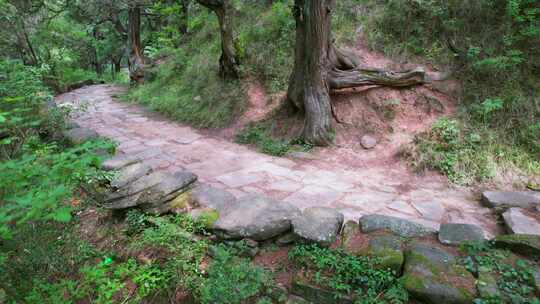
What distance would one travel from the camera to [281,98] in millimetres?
5758

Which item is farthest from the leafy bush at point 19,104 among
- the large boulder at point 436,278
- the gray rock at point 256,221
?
the large boulder at point 436,278

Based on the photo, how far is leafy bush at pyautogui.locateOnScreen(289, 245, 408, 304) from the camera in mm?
1825

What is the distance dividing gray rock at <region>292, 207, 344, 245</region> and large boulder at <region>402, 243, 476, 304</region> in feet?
1.77

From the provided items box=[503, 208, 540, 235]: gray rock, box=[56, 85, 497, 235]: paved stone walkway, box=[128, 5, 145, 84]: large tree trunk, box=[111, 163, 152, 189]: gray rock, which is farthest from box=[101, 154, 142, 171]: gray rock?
box=[128, 5, 145, 84]: large tree trunk

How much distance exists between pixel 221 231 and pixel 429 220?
195 cm

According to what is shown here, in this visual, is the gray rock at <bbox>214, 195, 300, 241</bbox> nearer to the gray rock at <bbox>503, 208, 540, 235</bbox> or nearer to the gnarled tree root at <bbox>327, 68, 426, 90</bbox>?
the gray rock at <bbox>503, 208, 540, 235</bbox>

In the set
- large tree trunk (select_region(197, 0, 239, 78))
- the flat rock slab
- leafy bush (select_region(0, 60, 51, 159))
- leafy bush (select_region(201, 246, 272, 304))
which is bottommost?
leafy bush (select_region(201, 246, 272, 304))

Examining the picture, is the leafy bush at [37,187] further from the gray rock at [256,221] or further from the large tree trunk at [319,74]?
the large tree trunk at [319,74]

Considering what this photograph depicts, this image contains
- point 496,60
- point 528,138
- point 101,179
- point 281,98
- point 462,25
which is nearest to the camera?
point 101,179

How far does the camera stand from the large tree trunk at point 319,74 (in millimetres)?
4727

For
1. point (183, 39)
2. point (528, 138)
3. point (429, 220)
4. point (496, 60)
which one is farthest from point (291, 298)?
point (183, 39)

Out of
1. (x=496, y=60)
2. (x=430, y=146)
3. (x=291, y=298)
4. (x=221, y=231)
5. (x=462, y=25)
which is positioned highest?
(x=462, y=25)

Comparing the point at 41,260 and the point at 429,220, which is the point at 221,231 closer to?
the point at 41,260

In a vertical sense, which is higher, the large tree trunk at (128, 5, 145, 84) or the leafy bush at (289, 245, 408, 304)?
the large tree trunk at (128, 5, 145, 84)
